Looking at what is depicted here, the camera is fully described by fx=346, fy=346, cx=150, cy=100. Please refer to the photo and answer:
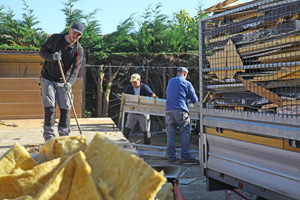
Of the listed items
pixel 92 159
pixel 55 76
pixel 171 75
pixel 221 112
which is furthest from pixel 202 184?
pixel 171 75

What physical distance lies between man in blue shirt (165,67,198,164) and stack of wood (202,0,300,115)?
3.82 meters

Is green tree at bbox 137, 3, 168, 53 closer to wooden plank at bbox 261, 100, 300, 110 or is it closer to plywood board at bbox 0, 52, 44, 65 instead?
plywood board at bbox 0, 52, 44, 65

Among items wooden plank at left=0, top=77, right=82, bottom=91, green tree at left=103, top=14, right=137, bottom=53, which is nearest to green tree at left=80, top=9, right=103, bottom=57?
green tree at left=103, top=14, right=137, bottom=53

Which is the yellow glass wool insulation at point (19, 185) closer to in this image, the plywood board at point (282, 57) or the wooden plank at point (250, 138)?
the wooden plank at point (250, 138)

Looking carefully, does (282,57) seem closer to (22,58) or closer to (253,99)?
(253,99)

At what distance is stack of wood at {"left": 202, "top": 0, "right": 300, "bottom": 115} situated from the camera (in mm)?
2725

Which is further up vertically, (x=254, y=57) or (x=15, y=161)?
(x=254, y=57)

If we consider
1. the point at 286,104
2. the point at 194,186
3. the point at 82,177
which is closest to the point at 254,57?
the point at 286,104

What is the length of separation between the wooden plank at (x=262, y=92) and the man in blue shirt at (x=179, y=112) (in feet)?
14.2

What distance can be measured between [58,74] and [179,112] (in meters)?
3.16

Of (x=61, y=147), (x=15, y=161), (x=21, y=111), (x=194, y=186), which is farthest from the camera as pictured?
(x=21, y=111)

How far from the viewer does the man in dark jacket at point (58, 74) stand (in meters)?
5.14

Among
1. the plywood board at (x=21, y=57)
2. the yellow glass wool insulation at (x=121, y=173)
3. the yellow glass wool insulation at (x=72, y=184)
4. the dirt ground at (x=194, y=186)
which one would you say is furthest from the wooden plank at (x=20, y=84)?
the yellow glass wool insulation at (x=72, y=184)

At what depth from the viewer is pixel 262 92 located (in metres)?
2.98
